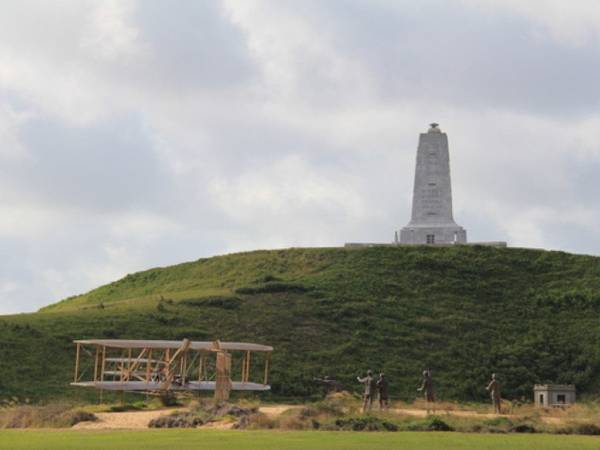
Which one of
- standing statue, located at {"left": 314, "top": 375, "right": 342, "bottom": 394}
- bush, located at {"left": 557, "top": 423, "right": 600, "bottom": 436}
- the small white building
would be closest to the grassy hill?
standing statue, located at {"left": 314, "top": 375, "right": 342, "bottom": 394}

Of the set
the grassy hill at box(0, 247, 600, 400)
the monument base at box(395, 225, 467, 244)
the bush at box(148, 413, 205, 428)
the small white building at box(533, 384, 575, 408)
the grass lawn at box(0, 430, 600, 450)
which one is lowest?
the grass lawn at box(0, 430, 600, 450)

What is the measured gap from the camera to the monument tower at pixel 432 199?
95875 mm

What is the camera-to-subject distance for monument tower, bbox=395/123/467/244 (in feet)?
315

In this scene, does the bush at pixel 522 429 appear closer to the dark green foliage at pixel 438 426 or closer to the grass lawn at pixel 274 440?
the grass lawn at pixel 274 440

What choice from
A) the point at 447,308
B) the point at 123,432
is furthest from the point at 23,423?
the point at 447,308

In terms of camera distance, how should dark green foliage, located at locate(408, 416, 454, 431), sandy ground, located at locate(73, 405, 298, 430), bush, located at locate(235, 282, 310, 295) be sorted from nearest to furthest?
dark green foliage, located at locate(408, 416, 454, 431) → sandy ground, located at locate(73, 405, 298, 430) → bush, located at locate(235, 282, 310, 295)

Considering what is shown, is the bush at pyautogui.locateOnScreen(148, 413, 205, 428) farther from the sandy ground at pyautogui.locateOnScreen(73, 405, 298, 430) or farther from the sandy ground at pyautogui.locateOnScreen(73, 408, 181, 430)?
the sandy ground at pyautogui.locateOnScreen(73, 408, 181, 430)

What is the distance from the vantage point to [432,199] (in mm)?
96375

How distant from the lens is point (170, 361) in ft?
166

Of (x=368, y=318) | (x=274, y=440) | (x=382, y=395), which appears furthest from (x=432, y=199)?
(x=274, y=440)

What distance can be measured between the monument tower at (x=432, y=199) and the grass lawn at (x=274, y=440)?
60.2 m

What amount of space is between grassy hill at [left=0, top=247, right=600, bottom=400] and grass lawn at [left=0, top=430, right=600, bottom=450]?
882 inches

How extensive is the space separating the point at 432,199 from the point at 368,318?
77.3 ft

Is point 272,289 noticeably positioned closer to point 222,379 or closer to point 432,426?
point 222,379
